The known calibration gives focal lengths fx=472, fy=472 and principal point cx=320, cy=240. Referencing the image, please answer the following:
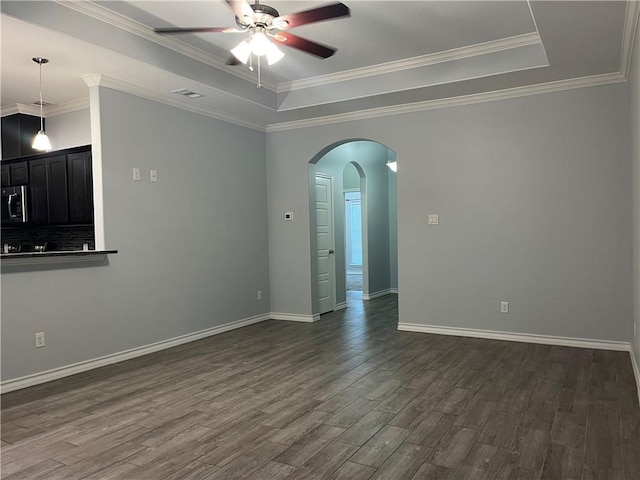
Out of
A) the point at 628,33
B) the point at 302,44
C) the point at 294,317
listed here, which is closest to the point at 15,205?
the point at 294,317

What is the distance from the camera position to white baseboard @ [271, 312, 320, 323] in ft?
20.8

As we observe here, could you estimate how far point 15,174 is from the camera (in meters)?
5.77

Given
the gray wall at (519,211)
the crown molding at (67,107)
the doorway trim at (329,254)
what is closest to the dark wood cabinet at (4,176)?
the crown molding at (67,107)

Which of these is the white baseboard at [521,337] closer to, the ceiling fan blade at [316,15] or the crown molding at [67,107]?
the ceiling fan blade at [316,15]

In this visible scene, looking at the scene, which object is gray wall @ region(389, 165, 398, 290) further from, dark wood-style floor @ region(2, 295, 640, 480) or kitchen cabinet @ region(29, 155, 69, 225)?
kitchen cabinet @ region(29, 155, 69, 225)

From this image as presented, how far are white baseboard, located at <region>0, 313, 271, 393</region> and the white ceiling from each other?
2.57 m

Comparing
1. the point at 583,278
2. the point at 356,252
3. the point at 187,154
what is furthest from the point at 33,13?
the point at 356,252

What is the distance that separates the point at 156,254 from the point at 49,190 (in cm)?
163

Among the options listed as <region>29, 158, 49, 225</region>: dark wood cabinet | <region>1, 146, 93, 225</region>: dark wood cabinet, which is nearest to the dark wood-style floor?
<region>1, 146, 93, 225</region>: dark wood cabinet

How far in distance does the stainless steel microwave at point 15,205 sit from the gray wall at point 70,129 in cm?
67

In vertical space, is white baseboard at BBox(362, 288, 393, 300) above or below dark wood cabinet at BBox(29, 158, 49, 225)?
below

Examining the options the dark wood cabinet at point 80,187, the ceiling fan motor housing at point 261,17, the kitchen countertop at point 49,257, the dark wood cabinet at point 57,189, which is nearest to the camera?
the ceiling fan motor housing at point 261,17

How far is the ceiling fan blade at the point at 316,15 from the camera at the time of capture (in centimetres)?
274

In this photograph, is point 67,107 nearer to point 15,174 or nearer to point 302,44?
point 15,174
